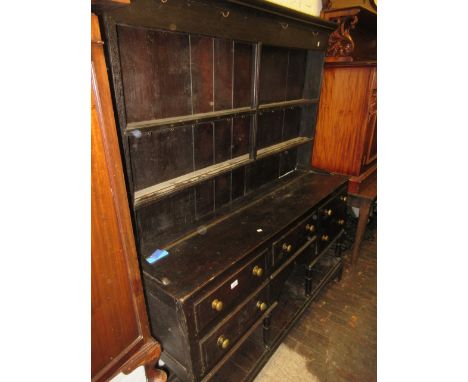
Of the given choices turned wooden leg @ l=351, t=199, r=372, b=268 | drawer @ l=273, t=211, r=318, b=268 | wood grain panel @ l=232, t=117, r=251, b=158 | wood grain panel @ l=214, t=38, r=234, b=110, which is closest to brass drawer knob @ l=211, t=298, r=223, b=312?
drawer @ l=273, t=211, r=318, b=268

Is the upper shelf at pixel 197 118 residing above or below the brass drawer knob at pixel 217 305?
above

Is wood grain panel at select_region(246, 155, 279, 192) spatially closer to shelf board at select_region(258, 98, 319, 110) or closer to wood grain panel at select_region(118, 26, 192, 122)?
shelf board at select_region(258, 98, 319, 110)

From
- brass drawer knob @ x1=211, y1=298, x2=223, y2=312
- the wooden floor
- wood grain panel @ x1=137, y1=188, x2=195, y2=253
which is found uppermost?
wood grain panel @ x1=137, y1=188, x2=195, y2=253

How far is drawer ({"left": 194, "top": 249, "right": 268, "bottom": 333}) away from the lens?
1.29 metres

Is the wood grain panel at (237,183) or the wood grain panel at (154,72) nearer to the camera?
the wood grain panel at (154,72)

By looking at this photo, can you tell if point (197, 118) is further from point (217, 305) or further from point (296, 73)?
point (296, 73)

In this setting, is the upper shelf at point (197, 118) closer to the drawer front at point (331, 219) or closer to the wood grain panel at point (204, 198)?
the wood grain panel at point (204, 198)

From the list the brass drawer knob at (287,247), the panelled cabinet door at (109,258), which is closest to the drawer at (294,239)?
the brass drawer knob at (287,247)

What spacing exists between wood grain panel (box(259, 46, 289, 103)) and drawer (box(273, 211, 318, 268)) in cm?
91

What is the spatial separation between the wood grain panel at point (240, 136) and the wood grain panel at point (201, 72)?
0.94ft

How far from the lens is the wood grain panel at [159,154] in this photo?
138 cm

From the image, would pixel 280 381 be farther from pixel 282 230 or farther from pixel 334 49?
pixel 334 49
